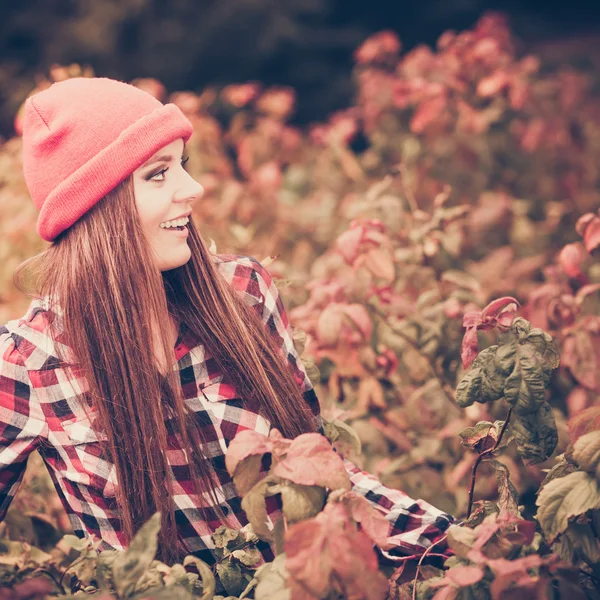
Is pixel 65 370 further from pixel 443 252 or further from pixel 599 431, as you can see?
pixel 443 252

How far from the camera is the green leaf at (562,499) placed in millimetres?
1114

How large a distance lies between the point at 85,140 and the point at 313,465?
28.4 inches

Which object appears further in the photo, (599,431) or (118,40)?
(118,40)

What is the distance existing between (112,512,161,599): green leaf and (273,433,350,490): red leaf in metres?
0.18

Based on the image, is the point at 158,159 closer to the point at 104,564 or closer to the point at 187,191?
the point at 187,191

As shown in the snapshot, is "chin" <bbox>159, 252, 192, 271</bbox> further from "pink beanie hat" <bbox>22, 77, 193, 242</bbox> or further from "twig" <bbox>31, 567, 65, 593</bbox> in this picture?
"twig" <bbox>31, 567, 65, 593</bbox>

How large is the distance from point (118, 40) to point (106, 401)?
392cm

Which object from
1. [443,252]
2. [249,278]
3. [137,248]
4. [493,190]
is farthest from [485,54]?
[137,248]

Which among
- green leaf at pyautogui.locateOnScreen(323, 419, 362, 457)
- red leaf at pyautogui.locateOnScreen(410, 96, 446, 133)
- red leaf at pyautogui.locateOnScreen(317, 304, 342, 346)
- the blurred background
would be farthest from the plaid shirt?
the blurred background

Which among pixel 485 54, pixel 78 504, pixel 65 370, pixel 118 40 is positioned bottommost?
pixel 78 504

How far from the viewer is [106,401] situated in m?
1.41

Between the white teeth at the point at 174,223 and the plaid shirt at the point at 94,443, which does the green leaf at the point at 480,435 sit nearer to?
the plaid shirt at the point at 94,443

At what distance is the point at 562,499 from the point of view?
1131 mm

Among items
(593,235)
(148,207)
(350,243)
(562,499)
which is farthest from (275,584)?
(593,235)
